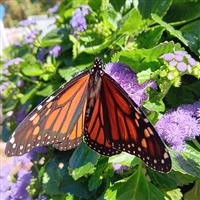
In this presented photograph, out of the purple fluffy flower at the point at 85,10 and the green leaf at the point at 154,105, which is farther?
the purple fluffy flower at the point at 85,10

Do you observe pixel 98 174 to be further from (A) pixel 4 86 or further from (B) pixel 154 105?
(A) pixel 4 86

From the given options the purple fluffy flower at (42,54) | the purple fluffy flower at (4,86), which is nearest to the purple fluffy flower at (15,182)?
the purple fluffy flower at (4,86)

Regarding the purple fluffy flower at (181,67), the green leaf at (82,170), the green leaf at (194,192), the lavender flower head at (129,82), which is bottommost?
the green leaf at (194,192)

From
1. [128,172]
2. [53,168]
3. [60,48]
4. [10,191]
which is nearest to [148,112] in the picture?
[128,172]

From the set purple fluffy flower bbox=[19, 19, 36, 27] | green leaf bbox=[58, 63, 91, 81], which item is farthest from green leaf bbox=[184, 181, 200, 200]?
purple fluffy flower bbox=[19, 19, 36, 27]

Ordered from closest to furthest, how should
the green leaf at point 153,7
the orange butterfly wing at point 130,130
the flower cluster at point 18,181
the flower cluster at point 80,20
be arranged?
the orange butterfly wing at point 130,130, the green leaf at point 153,7, the flower cluster at point 80,20, the flower cluster at point 18,181

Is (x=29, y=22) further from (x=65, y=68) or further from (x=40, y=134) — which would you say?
(x=40, y=134)

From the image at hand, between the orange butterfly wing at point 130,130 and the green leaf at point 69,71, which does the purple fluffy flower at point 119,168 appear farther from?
the green leaf at point 69,71

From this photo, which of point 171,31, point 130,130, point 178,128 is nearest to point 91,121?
point 130,130
